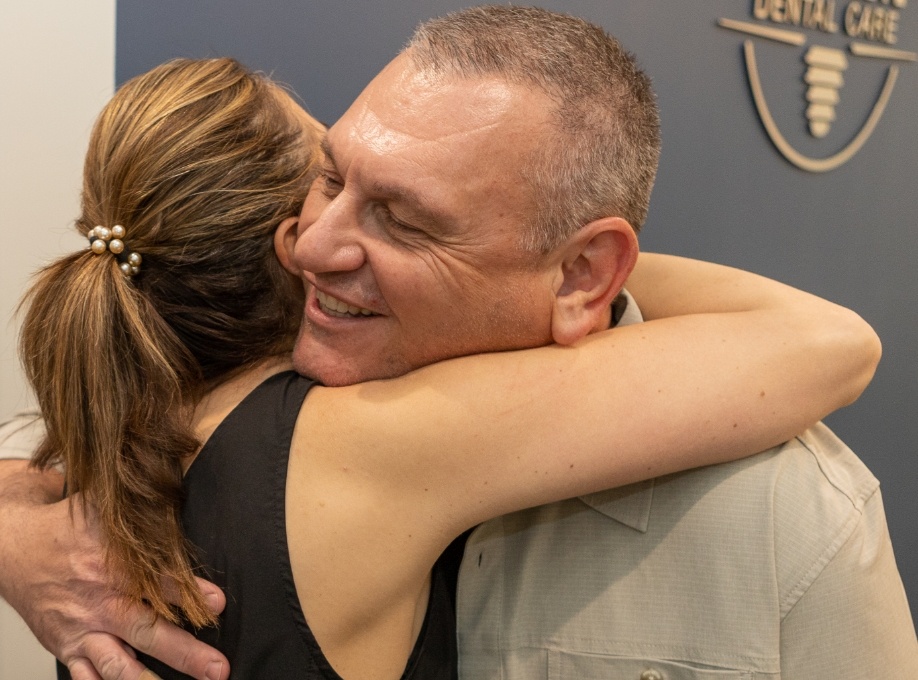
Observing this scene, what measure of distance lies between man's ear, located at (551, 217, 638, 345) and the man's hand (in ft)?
1.75

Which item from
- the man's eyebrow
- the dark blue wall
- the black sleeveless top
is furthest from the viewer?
the dark blue wall

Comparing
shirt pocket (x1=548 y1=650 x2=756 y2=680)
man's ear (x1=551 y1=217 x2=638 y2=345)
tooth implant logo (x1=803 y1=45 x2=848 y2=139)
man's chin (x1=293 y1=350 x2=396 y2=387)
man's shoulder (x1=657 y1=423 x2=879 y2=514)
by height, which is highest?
tooth implant logo (x1=803 y1=45 x2=848 y2=139)

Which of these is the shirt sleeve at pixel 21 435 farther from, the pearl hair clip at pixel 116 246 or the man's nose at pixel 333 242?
the man's nose at pixel 333 242

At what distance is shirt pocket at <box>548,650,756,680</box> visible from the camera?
1078 mm

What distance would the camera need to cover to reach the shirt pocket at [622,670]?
3.54ft

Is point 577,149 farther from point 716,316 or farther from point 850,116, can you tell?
point 850,116

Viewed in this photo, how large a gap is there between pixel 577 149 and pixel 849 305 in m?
1.49

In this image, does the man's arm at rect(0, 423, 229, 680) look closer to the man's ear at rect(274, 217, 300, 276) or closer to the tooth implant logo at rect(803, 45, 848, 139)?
the man's ear at rect(274, 217, 300, 276)

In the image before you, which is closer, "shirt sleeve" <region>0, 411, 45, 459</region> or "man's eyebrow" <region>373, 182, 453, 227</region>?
"man's eyebrow" <region>373, 182, 453, 227</region>

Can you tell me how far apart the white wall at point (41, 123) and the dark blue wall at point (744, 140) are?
0.19 ft

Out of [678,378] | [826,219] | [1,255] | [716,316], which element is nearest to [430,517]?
[678,378]

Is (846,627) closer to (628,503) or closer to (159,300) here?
(628,503)

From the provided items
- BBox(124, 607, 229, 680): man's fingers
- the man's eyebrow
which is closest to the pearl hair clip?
the man's eyebrow

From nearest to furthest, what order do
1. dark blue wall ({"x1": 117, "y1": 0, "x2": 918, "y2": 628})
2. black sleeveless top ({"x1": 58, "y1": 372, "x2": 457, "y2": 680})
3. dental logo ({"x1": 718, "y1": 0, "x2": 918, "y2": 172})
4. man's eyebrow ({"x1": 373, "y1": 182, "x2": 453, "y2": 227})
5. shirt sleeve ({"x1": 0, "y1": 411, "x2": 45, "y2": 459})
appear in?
black sleeveless top ({"x1": 58, "y1": 372, "x2": 457, "y2": 680}), man's eyebrow ({"x1": 373, "y1": 182, "x2": 453, "y2": 227}), shirt sleeve ({"x1": 0, "y1": 411, "x2": 45, "y2": 459}), dark blue wall ({"x1": 117, "y1": 0, "x2": 918, "y2": 628}), dental logo ({"x1": 718, "y1": 0, "x2": 918, "y2": 172})
